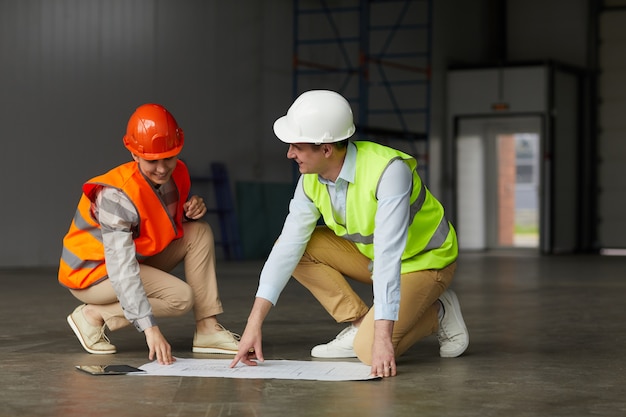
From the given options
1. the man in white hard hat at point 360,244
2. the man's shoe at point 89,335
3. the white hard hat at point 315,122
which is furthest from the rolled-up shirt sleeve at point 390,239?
the man's shoe at point 89,335

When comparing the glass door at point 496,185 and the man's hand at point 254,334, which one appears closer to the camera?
the man's hand at point 254,334

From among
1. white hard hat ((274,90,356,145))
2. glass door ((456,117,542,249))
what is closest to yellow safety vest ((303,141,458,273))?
white hard hat ((274,90,356,145))

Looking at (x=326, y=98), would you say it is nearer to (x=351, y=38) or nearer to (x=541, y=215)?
(x=351, y=38)

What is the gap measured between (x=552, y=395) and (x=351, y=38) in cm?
1232

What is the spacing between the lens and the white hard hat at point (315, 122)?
3564 millimetres

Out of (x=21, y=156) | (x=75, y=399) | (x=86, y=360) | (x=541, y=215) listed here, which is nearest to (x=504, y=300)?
(x=86, y=360)

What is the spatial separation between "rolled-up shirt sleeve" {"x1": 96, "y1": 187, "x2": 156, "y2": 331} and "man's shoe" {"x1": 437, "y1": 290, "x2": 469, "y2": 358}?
1199 millimetres

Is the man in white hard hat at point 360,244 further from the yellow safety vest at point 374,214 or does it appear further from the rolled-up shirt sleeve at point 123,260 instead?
the rolled-up shirt sleeve at point 123,260

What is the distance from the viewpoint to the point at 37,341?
187 inches

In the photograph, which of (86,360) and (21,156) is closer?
(86,360)

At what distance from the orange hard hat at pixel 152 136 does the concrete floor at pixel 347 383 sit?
83cm

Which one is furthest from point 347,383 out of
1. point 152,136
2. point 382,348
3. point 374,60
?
point 374,60

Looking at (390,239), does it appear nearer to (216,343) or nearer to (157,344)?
(157,344)

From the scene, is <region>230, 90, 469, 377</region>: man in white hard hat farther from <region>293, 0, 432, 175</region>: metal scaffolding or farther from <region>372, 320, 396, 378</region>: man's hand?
<region>293, 0, 432, 175</region>: metal scaffolding
